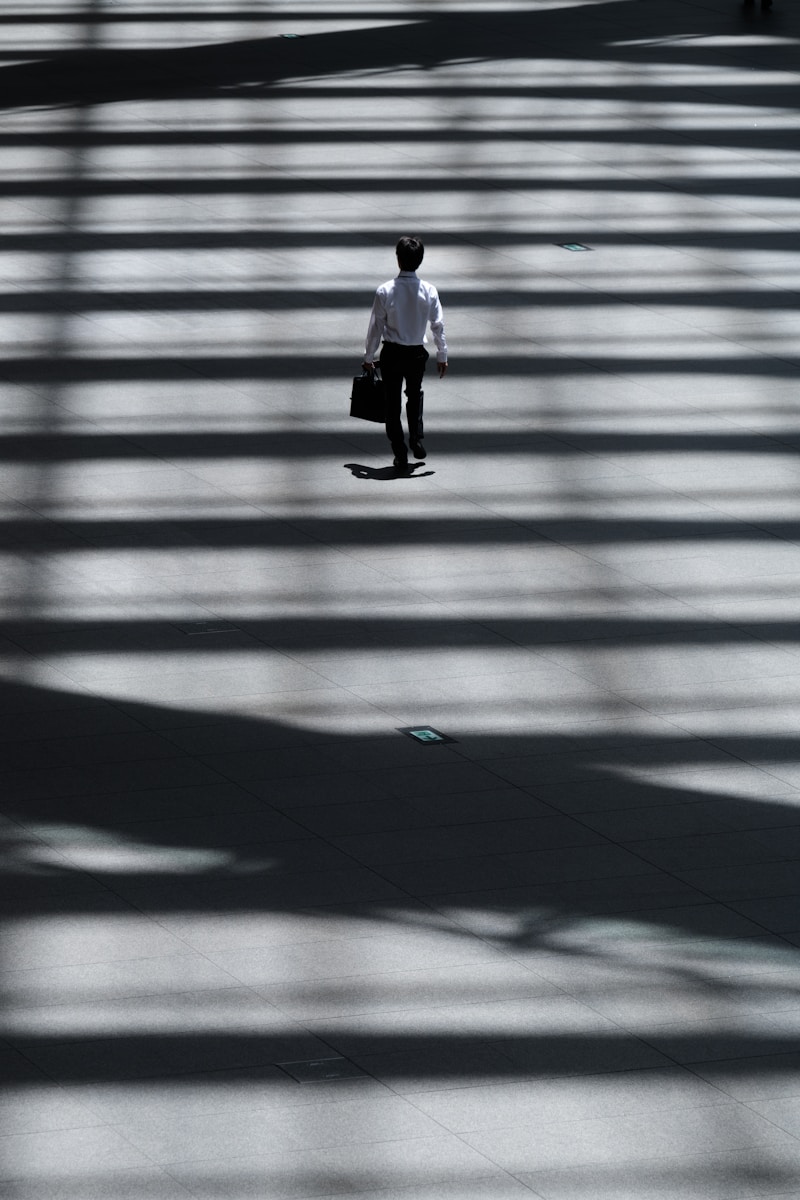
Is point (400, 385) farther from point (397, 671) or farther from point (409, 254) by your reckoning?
point (397, 671)

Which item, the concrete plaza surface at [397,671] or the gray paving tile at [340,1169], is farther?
the concrete plaza surface at [397,671]

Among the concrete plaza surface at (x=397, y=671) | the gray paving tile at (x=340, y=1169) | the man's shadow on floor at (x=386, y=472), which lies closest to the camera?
the gray paving tile at (x=340, y=1169)

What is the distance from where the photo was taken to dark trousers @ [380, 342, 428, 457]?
40.6 feet

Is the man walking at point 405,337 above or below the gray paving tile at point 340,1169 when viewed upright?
above

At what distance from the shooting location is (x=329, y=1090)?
6.68 metres

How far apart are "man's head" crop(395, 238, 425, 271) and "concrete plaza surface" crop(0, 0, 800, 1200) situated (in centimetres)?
112

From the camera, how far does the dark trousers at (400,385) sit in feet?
40.6

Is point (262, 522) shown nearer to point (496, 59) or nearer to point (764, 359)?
point (764, 359)

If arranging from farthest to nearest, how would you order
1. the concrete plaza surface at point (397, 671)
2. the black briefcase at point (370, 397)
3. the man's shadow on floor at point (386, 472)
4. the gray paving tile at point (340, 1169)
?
the black briefcase at point (370, 397), the man's shadow on floor at point (386, 472), the concrete plaza surface at point (397, 671), the gray paving tile at point (340, 1169)

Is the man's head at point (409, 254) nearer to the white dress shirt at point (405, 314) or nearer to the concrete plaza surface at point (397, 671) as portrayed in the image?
the white dress shirt at point (405, 314)

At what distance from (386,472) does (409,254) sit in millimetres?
1197

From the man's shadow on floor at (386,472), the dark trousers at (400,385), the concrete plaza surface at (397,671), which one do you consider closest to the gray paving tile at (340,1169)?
the concrete plaza surface at (397,671)

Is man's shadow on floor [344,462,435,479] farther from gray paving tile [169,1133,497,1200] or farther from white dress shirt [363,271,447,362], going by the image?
gray paving tile [169,1133,497,1200]

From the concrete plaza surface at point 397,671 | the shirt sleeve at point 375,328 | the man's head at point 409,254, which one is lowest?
the concrete plaza surface at point 397,671
